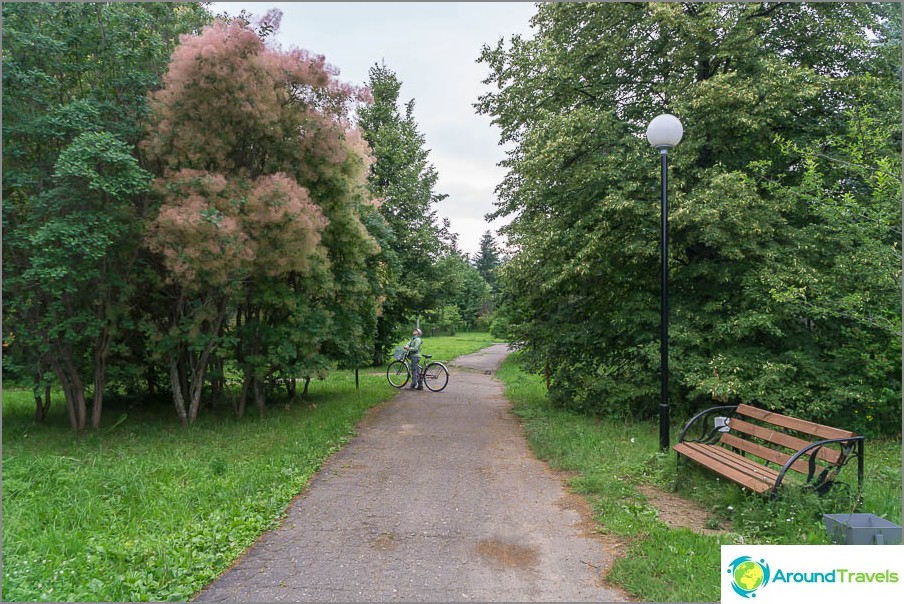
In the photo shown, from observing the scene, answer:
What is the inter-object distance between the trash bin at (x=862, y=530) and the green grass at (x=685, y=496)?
0.18m

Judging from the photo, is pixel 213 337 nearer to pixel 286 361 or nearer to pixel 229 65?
pixel 286 361

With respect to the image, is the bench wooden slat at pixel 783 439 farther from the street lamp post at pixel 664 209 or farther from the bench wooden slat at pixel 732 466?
the street lamp post at pixel 664 209

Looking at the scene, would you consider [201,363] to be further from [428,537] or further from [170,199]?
[428,537]

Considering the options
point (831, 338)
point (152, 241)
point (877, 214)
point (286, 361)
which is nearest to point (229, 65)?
point (152, 241)

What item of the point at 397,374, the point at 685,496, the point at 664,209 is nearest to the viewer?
the point at 685,496

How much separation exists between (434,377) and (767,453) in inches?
365

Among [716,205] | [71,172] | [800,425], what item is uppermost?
[71,172]

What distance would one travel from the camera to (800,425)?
→ 4.51 m

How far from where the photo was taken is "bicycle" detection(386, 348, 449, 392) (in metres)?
13.1

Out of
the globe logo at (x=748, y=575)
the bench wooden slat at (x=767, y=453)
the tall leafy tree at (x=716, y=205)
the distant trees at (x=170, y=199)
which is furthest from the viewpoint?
the tall leafy tree at (x=716, y=205)

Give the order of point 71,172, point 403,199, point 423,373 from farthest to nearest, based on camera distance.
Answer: point 403,199, point 423,373, point 71,172

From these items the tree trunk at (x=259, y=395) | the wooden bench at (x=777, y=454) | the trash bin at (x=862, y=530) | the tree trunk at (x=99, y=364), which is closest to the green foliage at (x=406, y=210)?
the tree trunk at (x=259, y=395)

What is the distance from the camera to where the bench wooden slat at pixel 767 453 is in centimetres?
421

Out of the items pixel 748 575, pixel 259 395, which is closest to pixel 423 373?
pixel 259 395
